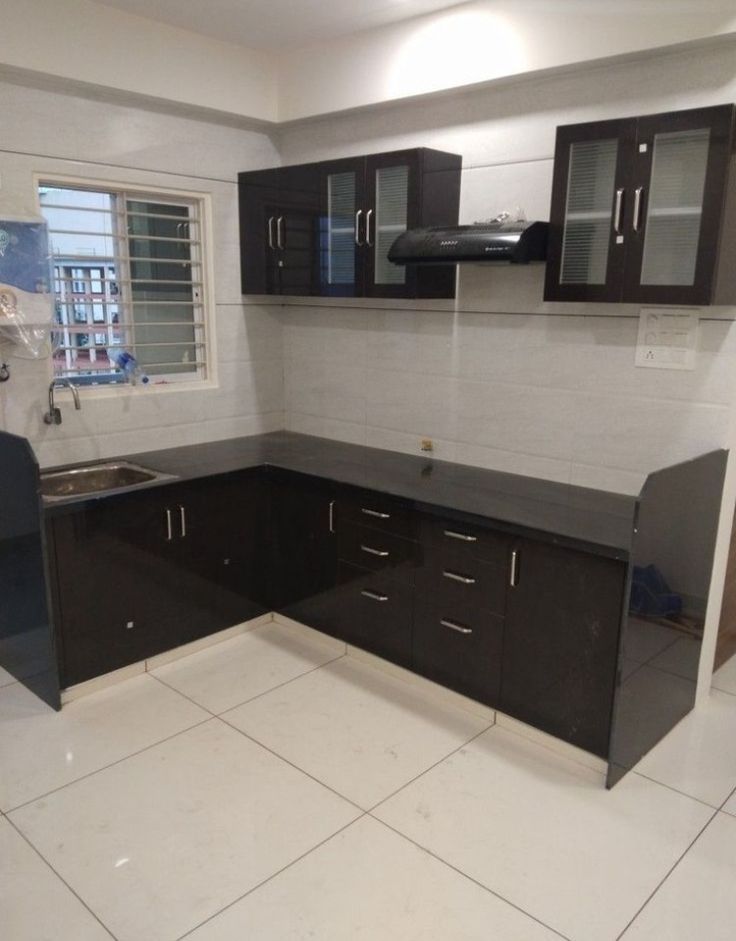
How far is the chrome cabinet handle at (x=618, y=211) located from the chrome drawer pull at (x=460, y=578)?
132 centimetres

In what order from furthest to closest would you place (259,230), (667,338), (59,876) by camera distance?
(259,230)
(667,338)
(59,876)

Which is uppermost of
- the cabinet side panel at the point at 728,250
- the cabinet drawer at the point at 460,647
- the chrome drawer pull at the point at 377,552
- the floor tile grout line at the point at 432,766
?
the cabinet side panel at the point at 728,250

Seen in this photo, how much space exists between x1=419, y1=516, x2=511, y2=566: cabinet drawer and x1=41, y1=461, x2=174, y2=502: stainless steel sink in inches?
44.5

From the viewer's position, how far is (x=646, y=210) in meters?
2.40

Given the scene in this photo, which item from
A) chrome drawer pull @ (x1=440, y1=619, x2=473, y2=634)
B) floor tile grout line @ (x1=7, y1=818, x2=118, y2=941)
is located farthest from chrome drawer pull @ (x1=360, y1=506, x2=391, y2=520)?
floor tile grout line @ (x1=7, y1=818, x2=118, y2=941)

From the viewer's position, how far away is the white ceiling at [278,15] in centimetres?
290

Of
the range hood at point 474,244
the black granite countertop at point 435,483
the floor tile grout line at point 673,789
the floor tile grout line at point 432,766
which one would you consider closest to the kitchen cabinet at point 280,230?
the range hood at point 474,244

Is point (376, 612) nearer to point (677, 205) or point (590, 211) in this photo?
point (590, 211)

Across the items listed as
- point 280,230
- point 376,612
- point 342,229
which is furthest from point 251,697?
point 280,230

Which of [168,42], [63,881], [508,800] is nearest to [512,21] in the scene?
[168,42]

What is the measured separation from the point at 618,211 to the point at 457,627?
159 centimetres

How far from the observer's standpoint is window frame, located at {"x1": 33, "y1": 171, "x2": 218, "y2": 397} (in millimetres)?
3135

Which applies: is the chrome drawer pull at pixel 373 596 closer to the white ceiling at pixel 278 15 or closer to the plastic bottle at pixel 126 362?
the plastic bottle at pixel 126 362

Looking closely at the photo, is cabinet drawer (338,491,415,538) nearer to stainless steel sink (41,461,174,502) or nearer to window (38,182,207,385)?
stainless steel sink (41,461,174,502)
